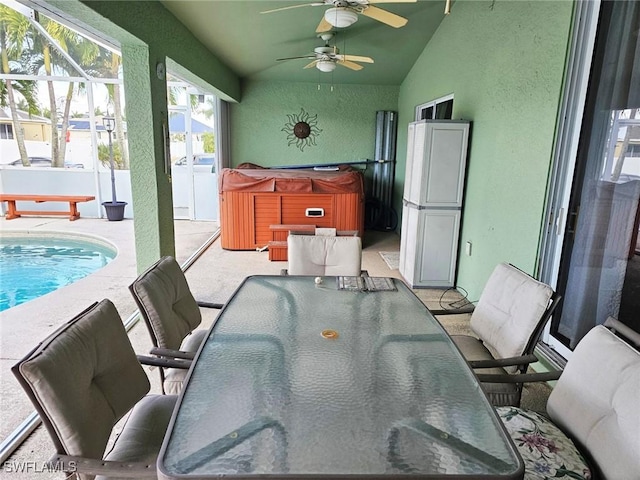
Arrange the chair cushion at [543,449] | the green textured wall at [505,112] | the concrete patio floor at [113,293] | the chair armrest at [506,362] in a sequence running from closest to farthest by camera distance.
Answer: the chair cushion at [543,449], the chair armrest at [506,362], the concrete patio floor at [113,293], the green textured wall at [505,112]

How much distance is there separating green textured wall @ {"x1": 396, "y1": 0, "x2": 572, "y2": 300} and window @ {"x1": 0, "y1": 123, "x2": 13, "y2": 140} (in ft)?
27.1

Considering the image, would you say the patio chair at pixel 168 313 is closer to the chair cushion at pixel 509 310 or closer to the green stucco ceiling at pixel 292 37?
the chair cushion at pixel 509 310

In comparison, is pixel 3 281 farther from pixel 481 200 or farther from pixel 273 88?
pixel 481 200

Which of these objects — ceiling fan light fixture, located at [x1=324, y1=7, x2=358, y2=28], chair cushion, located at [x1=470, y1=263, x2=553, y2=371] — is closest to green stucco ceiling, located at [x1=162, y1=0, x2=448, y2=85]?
ceiling fan light fixture, located at [x1=324, y1=7, x2=358, y2=28]

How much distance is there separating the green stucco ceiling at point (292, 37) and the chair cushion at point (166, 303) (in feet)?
8.55

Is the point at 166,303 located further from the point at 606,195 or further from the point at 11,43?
the point at 11,43

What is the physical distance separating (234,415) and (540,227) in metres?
2.45

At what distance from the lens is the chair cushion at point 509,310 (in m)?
1.81

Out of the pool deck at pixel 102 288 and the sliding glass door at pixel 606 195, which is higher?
the sliding glass door at pixel 606 195

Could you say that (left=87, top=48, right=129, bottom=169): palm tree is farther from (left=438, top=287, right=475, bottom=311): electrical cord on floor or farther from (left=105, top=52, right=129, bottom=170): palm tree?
(left=438, top=287, right=475, bottom=311): electrical cord on floor

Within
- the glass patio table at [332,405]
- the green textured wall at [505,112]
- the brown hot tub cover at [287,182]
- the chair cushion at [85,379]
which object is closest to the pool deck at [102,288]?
the chair cushion at [85,379]

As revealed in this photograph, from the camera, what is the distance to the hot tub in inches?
217

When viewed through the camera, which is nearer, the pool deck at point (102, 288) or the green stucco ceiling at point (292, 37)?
the pool deck at point (102, 288)

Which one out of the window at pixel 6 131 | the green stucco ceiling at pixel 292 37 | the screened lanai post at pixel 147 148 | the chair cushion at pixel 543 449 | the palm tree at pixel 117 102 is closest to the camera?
the chair cushion at pixel 543 449
